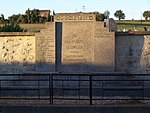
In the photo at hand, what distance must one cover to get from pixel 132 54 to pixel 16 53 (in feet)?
17.4

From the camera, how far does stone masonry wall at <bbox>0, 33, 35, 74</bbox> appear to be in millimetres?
18562

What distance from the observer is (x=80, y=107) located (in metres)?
9.82

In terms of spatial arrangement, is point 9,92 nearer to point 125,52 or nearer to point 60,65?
point 60,65

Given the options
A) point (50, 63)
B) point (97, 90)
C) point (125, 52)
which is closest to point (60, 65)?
point (50, 63)

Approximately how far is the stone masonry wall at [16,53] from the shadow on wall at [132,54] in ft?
12.8

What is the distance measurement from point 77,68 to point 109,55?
60.4 inches

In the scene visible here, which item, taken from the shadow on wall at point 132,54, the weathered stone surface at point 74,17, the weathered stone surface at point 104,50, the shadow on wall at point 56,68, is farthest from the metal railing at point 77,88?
the weathered stone surface at point 74,17

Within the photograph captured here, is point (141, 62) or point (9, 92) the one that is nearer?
point (9, 92)

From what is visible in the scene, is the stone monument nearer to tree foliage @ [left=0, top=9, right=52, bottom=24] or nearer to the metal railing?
the metal railing

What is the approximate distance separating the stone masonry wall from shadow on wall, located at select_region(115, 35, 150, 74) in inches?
154

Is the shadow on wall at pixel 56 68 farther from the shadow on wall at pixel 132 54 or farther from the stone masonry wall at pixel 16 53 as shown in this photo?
the shadow on wall at pixel 132 54

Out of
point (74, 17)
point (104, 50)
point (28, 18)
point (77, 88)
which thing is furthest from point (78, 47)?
point (28, 18)

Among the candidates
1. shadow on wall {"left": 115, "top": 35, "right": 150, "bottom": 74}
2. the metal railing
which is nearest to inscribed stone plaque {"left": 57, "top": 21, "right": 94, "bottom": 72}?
shadow on wall {"left": 115, "top": 35, "right": 150, "bottom": 74}

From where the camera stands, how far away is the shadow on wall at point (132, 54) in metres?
18.1
